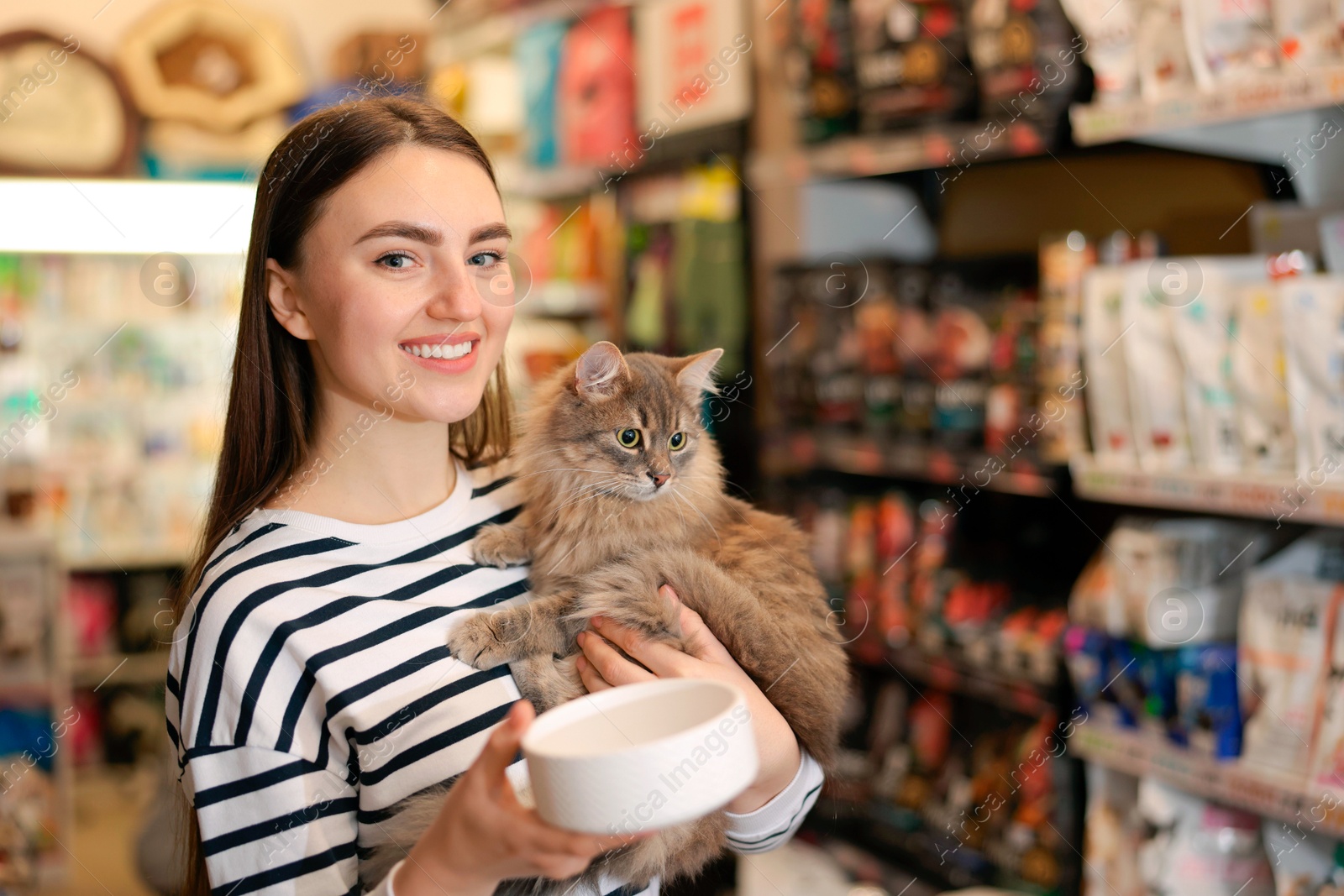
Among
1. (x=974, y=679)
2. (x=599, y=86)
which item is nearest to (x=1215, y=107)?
(x=974, y=679)

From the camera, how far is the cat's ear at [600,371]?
1471 mm

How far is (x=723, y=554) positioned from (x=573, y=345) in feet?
10.2

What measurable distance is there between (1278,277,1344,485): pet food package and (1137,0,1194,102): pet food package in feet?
1.72

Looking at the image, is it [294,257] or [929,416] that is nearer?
[294,257]

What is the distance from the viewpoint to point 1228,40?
2.06m

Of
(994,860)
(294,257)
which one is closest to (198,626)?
(294,257)

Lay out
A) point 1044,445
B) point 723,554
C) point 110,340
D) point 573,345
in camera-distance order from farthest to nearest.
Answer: point 110,340, point 573,345, point 1044,445, point 723,554

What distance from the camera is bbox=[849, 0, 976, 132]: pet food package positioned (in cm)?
263

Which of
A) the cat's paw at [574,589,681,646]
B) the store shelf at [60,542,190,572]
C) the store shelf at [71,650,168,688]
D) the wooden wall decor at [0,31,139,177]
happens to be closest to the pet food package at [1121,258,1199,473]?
the cat's paw at [574,589,681,646]

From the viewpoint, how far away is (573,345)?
14.9 ft

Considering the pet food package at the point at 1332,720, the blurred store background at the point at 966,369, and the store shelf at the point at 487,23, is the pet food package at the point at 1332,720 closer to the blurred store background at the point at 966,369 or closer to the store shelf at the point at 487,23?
the blurred store background at the point at 966,369

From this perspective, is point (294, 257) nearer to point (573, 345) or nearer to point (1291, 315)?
point (1291, 315)

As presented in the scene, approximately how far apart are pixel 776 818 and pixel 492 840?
0.56 metres

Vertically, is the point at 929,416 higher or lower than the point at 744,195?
lower
